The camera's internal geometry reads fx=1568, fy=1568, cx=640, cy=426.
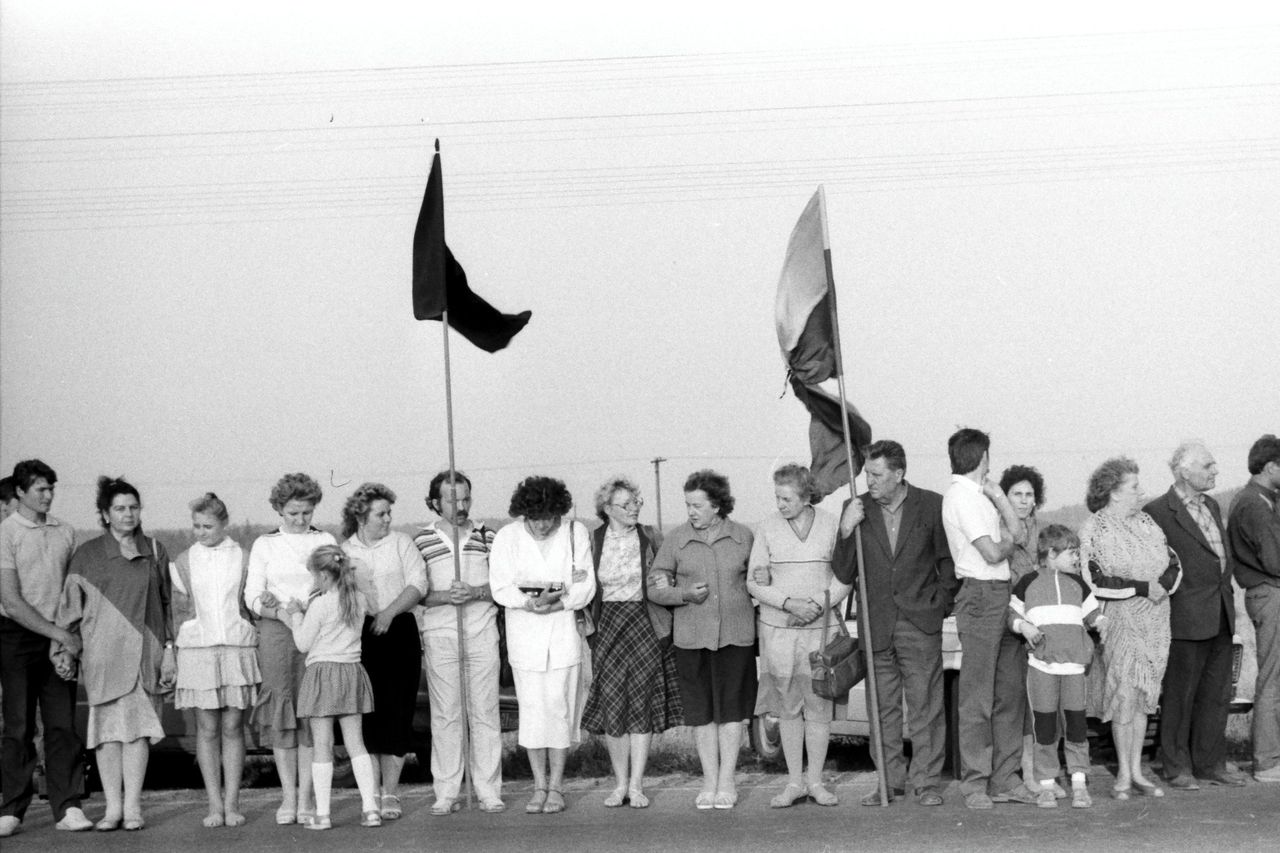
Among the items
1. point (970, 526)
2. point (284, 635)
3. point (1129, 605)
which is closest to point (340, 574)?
point (284, 635)

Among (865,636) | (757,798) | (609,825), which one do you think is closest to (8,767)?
(609,825)

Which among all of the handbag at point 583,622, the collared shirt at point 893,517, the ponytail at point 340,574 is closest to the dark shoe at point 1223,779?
the collared shirt at point 893,517

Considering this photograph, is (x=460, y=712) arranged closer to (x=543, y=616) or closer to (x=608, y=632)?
(x=543, y=616)

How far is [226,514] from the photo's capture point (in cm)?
874

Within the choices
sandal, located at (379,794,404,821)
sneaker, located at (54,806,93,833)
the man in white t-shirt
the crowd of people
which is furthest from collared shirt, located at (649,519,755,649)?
sneaker, located at (54,806,93,833)

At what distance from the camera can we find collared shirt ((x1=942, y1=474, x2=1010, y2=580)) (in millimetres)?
8492

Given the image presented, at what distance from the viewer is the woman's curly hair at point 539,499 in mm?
8781

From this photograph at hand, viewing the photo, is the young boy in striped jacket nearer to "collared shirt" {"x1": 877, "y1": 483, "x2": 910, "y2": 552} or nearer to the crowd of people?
the crowd of people

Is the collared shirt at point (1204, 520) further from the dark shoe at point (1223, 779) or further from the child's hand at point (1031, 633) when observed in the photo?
the child's hand at point (1031, 633)

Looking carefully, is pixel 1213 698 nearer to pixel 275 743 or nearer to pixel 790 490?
pixel 790 490

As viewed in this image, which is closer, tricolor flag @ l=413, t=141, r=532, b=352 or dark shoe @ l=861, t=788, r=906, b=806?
dark shoe @ l=861, t=788, r=906, b=806

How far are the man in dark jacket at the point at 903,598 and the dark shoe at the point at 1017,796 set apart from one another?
0.33 metres

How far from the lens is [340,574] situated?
838cm

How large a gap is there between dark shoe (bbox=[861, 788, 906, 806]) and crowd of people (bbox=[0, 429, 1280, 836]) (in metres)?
0.02
